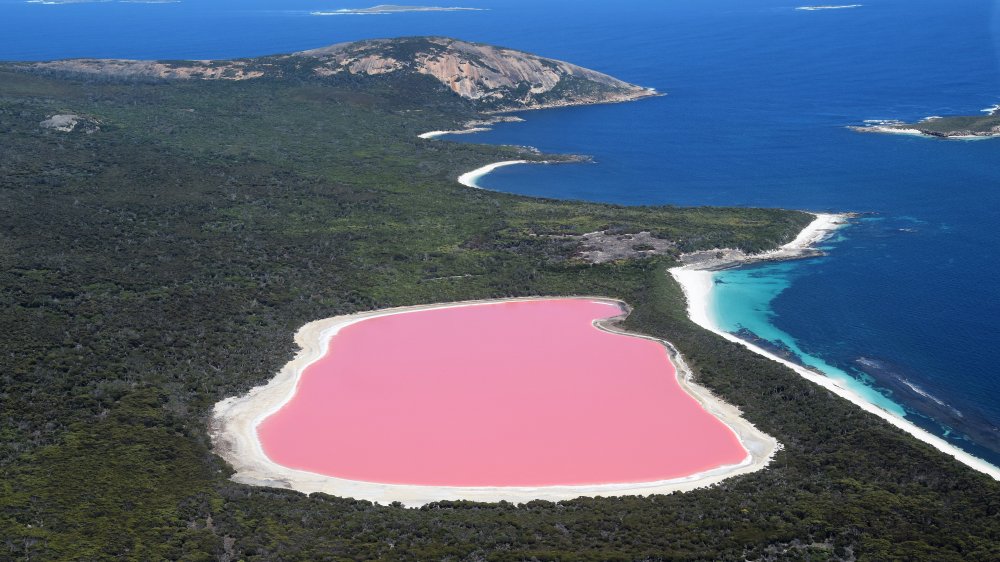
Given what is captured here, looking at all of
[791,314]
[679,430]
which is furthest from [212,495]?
[791,314]

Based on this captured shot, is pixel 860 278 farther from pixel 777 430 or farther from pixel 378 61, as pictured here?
pixel 378 61

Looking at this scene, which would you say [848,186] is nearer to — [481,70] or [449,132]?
[449,132]

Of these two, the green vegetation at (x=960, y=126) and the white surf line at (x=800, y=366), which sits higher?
the green vegetation at (x=960, y=126)

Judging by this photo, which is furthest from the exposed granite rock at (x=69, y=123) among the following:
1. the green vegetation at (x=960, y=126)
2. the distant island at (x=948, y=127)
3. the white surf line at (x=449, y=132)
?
the green vegetation at (x=960, y=126)

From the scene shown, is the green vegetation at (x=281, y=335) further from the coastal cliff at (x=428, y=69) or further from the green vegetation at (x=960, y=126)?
the green vegetation at (x=960, y=126)

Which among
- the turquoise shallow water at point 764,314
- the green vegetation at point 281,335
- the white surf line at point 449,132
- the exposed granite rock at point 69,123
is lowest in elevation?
the turquoise shallow water at point 764,314

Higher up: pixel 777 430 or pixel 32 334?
pixel 32 334
